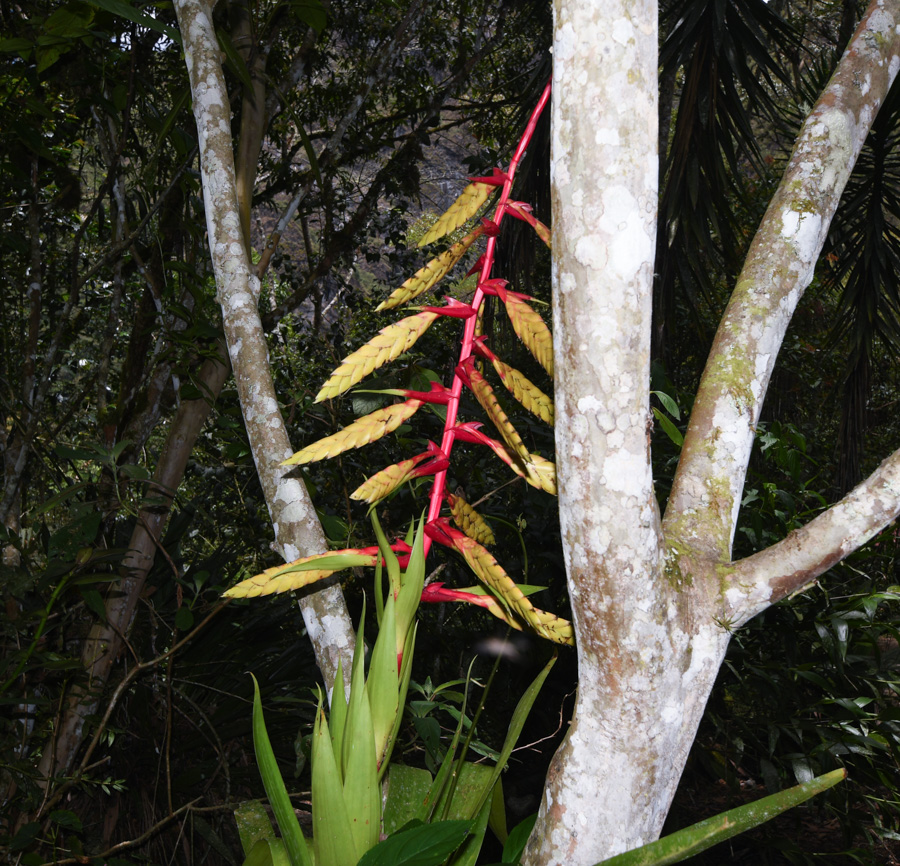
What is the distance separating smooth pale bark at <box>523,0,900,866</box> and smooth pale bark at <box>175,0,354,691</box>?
1.08ft

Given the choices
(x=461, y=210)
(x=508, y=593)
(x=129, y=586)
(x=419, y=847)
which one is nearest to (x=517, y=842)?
(x=419, y=847)

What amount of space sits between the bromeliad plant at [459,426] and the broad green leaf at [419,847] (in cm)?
19

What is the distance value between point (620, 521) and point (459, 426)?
0.19 meters

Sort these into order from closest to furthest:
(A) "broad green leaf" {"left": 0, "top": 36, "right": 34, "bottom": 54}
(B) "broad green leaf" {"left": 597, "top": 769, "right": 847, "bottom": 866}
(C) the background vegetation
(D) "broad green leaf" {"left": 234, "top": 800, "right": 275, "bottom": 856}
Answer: (B) "broad green leaf" {"left": 597, "top": 769, "right": 847, "bottom": 866}
(D) "broad green leaf" {"left": 234, "top": 800, "right": 275, "bottom": 856}
(A) "broad green leaf" {"left": 0, "top": 36, "right": 34, "bottom": 54}
(C) the background vegetation

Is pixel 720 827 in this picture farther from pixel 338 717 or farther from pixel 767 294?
pixel 767 294

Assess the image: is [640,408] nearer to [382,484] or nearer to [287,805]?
[382,484]

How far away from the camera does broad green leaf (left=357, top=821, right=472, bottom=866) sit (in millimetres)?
592

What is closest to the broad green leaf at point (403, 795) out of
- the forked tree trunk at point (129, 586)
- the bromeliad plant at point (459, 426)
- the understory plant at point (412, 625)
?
the understory plant at point (412, 625)

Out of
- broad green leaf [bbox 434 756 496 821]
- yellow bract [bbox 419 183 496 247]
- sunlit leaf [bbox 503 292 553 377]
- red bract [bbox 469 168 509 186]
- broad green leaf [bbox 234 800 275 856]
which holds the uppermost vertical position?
→ red bract [bbox 469 168 509 186]

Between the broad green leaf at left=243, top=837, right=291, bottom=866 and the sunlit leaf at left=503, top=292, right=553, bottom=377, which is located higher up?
the sunlit leaf at left=503, top=292, right=553, bottom=377

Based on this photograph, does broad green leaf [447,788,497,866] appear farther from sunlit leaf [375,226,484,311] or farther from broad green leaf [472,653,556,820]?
sunlit leaf [375,226,484,311]

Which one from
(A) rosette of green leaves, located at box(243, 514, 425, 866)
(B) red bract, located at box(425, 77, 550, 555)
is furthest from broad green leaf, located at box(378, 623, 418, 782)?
(B) red bract, located at box(425, 77, 550, 555)

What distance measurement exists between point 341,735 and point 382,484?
24 centimetres

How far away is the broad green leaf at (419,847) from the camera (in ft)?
1.94
